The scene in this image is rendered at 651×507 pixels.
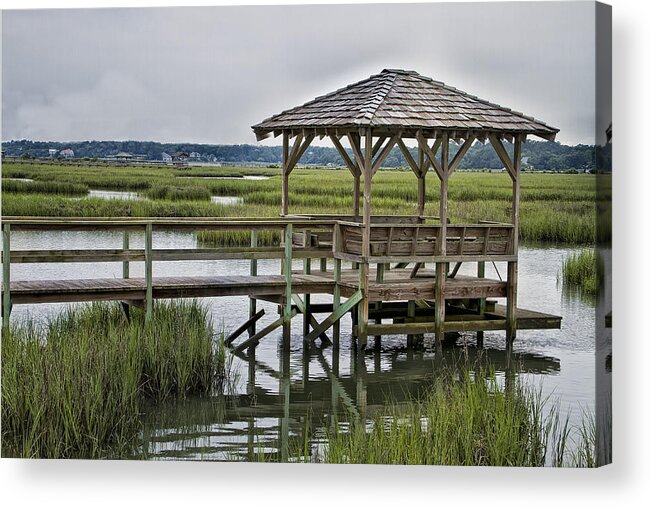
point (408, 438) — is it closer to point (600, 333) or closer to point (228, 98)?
point (600, 333)

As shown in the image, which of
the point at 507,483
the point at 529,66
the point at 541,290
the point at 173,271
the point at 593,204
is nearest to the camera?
the point at 507,483

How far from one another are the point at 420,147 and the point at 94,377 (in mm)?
5551

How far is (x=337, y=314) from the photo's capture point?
574 inches

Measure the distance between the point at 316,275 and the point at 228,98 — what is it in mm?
7659

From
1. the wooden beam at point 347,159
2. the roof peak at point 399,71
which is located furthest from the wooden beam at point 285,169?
the roof peak at point 399,71

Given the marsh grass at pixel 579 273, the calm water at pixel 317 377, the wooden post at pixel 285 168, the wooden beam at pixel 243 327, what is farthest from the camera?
the marsh grass at pixel 579 273

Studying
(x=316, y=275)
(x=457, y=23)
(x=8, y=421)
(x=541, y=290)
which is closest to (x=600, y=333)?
(x=457, y=23)

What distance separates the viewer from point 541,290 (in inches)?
736

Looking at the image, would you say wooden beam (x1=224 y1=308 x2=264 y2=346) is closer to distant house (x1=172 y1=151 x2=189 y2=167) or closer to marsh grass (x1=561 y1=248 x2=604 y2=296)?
marsh grass (x1=561 y1=248 x2=604 y2=296)

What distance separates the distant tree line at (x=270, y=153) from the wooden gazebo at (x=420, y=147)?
1042 mm

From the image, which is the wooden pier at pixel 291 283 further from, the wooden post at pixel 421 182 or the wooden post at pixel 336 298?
the wooden post at pixel 421 182

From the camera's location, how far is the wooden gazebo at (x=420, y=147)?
46.2 ft

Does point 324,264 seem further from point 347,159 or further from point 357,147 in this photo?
point 357,147

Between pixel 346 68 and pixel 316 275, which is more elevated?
pixel 346 68
